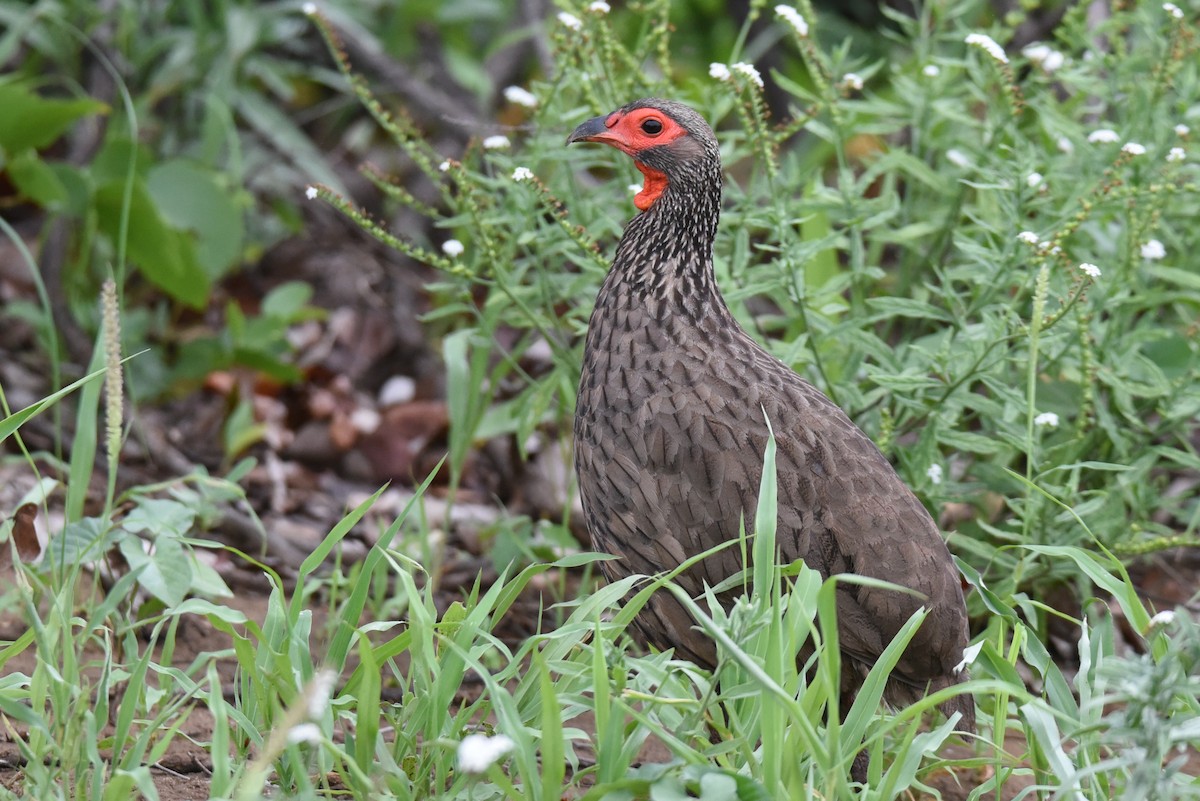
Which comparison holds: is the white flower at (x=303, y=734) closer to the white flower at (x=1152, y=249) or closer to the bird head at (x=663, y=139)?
the bird head at (x=663, y=139)

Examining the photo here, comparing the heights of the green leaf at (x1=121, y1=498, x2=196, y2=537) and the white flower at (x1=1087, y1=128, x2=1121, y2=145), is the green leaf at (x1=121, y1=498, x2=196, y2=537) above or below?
below

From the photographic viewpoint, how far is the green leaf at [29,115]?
452cm

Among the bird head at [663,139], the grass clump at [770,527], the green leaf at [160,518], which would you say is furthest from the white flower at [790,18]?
the green leaf at [160,518]

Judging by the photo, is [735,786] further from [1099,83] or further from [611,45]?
[1099,83]

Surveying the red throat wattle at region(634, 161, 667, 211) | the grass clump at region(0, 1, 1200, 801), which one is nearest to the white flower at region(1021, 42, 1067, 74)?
the grass clump at region(0, 1, 1200, 801)

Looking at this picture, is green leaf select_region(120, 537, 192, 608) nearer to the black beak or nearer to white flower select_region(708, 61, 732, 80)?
the black beak

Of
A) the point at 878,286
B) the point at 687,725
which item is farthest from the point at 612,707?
the point at 878,286

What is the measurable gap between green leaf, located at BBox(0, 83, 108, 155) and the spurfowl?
2.33 meters

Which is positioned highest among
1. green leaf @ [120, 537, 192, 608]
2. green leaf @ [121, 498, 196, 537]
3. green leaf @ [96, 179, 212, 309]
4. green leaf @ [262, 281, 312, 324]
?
green leaf @ [96, 179, 212, 309]

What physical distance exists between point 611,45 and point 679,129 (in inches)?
19.1

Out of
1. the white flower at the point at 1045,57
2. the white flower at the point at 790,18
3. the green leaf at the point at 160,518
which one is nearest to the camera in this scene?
the green leaf at the point at 160,518

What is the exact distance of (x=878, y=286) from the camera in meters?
4.50

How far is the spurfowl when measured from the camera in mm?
2900

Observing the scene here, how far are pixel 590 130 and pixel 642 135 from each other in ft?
0.38
